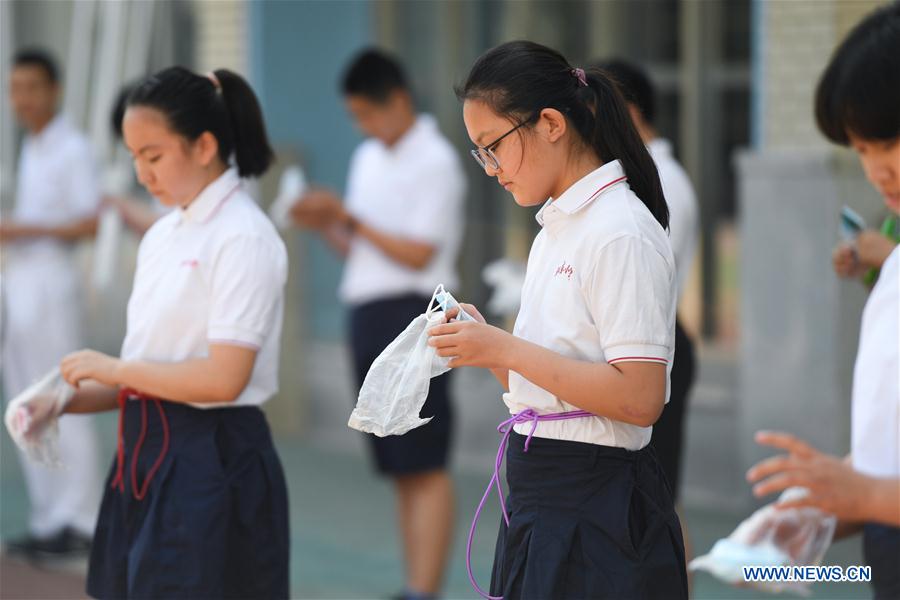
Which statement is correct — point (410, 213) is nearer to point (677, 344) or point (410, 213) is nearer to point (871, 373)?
point (677, 344)

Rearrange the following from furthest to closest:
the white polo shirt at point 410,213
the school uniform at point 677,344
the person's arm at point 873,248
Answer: the white polo shirt at point 410,213 → the school uniform at point 677,344 → the person's arm at point 873,248

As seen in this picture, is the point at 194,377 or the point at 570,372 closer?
the point at 570,372

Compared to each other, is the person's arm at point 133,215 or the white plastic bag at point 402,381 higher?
the person's arm at point 133,215

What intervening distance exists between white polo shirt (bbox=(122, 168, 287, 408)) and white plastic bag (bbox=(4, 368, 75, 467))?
0.63ft

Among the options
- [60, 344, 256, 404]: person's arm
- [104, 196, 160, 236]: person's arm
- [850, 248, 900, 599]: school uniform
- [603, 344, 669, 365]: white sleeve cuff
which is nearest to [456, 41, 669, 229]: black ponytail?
[603, 344, 669, 365]: white sleeve cuff

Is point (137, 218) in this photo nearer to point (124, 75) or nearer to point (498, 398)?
point (498, 398)

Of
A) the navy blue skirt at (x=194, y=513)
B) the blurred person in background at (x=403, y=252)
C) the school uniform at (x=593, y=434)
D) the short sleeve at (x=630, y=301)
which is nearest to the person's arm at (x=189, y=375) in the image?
the navy blue skirt at (x=194, y=513)

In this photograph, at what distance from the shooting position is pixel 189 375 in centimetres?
302

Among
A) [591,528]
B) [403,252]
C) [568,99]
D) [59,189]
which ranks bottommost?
[591,528]

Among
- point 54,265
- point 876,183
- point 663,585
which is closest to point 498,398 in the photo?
point 54,265

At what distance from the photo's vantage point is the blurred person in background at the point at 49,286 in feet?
18.3

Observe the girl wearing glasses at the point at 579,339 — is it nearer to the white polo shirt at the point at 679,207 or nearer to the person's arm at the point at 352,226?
the white polo shirt at the point at 679,207

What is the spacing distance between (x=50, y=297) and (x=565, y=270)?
3.77 m

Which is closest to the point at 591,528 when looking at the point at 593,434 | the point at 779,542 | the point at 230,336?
the point at 593,434
